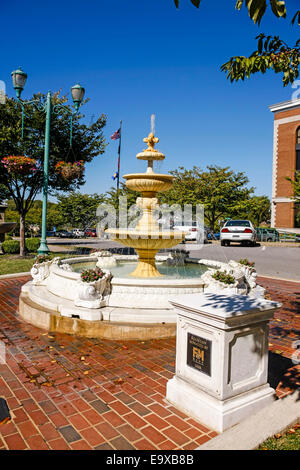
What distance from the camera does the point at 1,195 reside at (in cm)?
1945

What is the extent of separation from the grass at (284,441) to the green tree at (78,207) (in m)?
39.6

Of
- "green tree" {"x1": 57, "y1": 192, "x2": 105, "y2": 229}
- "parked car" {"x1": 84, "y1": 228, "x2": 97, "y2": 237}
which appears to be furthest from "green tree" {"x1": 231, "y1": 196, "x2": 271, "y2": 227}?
"parked car" {"x1": 84, "y1": 228, "x2": 97, "y2": 237}

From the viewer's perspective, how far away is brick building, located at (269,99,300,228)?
3903 centimetres

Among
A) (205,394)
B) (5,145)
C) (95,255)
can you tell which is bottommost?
(205,394)

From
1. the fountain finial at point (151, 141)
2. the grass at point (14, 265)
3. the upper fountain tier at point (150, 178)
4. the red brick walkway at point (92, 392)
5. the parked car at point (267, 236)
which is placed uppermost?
the fountain finial at point (151, 141)

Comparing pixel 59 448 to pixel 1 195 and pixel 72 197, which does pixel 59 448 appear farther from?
pixel 72 197

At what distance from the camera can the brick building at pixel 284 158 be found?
39031mm

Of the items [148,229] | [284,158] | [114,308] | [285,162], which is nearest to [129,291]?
[114,308]

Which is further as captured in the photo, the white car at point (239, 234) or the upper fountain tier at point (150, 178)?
the white car at point (239, 234)

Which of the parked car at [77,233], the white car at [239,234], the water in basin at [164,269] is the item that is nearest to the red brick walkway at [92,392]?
the water in basin at [164,269]

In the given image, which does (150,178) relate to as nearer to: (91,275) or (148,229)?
(148,229)

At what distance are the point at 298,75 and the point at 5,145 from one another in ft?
46.2

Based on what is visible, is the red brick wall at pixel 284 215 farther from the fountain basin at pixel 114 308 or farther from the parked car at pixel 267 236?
the fountain basin at pixel 114 308
